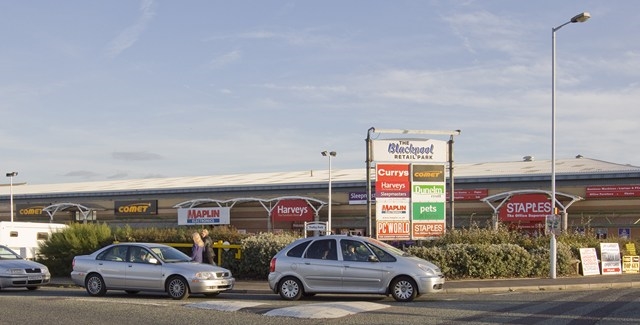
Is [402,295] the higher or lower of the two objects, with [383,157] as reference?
lower

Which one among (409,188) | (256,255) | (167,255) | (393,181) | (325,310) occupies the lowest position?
(325,310)

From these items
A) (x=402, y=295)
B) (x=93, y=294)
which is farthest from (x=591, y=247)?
(x=93, y=294)

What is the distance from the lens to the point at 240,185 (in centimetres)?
5441

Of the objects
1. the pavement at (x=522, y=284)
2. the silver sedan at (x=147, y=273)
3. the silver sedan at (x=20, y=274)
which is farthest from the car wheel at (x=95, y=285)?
the pavement at (x=522, y=284)

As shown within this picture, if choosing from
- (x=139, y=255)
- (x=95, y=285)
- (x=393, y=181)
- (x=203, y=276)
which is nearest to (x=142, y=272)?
(x=139, y=255)

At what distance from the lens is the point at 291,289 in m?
19.2

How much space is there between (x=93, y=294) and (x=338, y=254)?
22.2ft

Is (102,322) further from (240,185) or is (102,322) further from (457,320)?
(240,185)

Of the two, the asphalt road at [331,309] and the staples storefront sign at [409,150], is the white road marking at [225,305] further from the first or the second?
the staples storefront sign at [409,150]

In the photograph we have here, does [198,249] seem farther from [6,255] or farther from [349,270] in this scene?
[349,270]

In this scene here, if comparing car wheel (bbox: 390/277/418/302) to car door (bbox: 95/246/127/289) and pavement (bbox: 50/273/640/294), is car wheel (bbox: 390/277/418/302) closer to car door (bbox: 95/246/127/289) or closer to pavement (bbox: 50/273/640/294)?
pavement (bbox: 50/273/640/294)

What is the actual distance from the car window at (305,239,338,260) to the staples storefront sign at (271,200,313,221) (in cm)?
3136

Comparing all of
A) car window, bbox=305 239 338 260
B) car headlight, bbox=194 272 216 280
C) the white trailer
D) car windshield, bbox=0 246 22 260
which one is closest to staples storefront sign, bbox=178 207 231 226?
the white trailer

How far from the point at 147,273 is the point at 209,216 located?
3307cm
